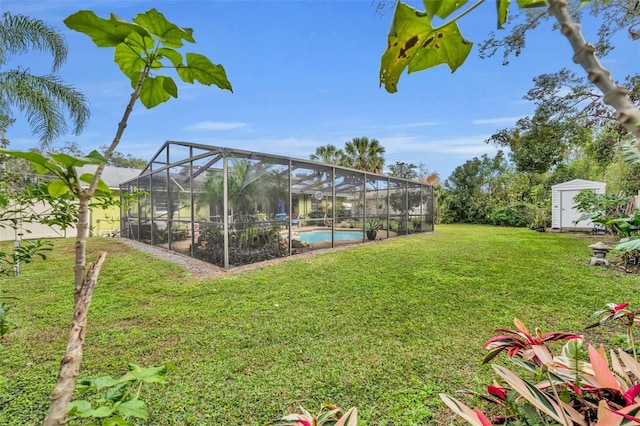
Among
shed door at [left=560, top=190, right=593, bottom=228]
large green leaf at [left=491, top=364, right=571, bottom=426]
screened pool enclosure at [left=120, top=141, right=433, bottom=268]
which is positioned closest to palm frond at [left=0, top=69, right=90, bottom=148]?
screened pool enclosure at [left=120, top=141, right=433, bottom=268]

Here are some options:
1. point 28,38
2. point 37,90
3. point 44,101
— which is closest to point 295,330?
point 44,101

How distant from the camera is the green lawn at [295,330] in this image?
207cm

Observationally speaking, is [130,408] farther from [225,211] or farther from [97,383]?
[225,211]

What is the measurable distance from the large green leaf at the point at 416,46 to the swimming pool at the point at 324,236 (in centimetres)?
765

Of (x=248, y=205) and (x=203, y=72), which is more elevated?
(x=203, y=72)

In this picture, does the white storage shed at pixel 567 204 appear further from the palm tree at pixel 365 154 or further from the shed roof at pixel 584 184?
the palm tree at pixel 365 154

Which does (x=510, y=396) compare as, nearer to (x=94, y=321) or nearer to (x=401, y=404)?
(x=401, y=404)

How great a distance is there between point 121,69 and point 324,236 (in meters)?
8.74

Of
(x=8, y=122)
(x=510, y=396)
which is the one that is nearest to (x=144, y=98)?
(x=510, y=396)

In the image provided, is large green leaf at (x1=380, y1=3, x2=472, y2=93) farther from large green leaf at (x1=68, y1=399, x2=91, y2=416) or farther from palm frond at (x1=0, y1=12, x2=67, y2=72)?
palm frond at (x1=0, y1=12, x2=67, y2=72)

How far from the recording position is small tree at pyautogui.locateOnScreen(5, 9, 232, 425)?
483 mm

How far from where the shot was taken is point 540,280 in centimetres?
484

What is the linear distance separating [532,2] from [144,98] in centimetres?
83

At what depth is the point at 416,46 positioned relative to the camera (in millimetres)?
590
